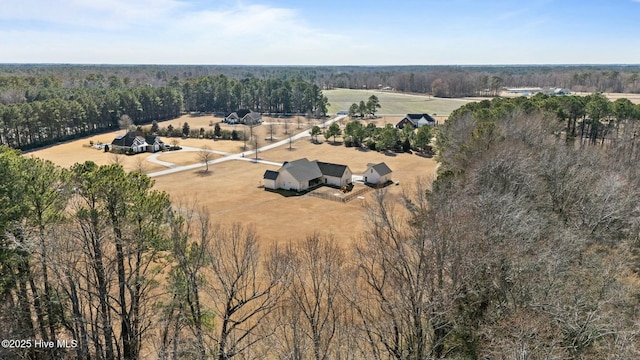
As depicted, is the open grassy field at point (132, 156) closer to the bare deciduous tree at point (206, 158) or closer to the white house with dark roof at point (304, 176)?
the bare deciduous tree at point (206, 158)

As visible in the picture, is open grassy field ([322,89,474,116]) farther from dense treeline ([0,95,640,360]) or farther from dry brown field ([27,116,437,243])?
dense treeline ([0,95,640,360])

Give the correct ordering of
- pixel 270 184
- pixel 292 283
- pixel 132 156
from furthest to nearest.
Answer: pixel 132 156 < pixel 270 184 < pixel 292 283

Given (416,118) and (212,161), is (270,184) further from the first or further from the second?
(416,118)

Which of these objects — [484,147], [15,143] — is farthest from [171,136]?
[484,147]

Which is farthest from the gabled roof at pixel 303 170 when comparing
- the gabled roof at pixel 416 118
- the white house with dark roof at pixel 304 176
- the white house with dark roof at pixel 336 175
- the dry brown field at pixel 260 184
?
the gabled roof at pixel 416 118

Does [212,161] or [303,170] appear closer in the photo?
[303,170]

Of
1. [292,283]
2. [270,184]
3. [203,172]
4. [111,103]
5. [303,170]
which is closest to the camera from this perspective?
[292,283]

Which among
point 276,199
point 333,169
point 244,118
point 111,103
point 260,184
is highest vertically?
point 111,103

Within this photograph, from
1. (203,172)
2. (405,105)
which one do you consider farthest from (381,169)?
(405,105)
